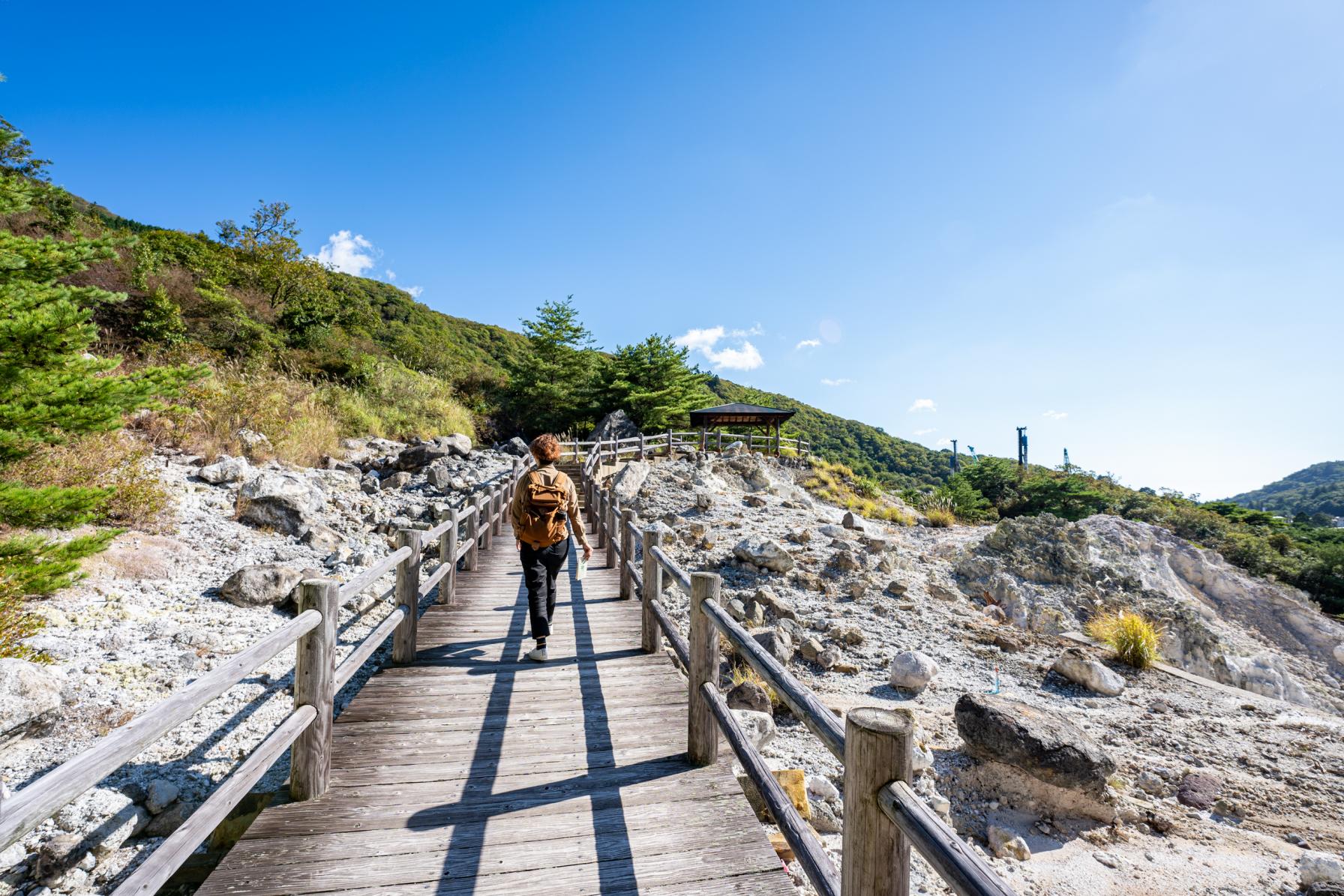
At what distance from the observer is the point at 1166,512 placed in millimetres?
23750

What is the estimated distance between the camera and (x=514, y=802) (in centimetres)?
274

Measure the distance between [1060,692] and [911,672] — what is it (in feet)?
7.64

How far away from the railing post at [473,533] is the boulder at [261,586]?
225 centimetres

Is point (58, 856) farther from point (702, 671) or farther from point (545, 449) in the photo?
point (545, 449)

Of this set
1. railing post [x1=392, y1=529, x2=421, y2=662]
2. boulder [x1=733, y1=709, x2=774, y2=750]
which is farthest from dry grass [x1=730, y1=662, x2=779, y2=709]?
railing post [x1=392, y1=529, x2=421, y2=662]

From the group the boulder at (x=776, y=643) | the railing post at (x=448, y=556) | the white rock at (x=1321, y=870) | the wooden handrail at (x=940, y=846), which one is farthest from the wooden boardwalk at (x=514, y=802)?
the white rock at (x=1321, y=870)

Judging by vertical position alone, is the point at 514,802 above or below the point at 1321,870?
above

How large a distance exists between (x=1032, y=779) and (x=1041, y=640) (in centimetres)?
523

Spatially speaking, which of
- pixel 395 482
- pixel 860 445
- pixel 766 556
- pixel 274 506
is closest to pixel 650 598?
pixel 766 556

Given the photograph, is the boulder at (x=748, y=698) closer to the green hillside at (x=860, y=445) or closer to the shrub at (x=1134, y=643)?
the shrub at (x=1134, y=643)

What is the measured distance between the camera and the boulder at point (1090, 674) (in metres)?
7.24

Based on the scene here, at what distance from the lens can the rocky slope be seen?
14.0ft

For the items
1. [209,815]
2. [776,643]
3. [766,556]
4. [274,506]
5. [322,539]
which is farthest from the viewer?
[766,556]

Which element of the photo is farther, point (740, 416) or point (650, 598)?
point (740, 416)
